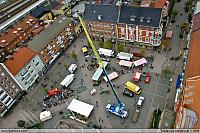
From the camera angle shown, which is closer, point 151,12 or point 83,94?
point 83,94

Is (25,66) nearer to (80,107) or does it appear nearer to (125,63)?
(80,107)

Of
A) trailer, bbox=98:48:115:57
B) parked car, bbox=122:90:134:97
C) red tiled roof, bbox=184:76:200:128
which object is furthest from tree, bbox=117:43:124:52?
red tiled roof, bbox=184:76:200:128

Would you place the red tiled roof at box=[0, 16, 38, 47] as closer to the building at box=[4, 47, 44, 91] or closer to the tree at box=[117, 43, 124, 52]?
the building at box=[4, 47, 44, 91]

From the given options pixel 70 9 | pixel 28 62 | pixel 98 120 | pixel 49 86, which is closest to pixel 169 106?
pixel 98 120

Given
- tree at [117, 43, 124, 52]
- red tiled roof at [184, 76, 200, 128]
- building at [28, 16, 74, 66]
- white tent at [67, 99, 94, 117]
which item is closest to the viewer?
red tiled roof at [184, 76, 200, 128]

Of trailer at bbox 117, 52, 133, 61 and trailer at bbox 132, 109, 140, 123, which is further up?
trailer at bbox 117, 52, 133, 61

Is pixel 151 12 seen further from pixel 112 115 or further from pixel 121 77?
pixel 112 115
